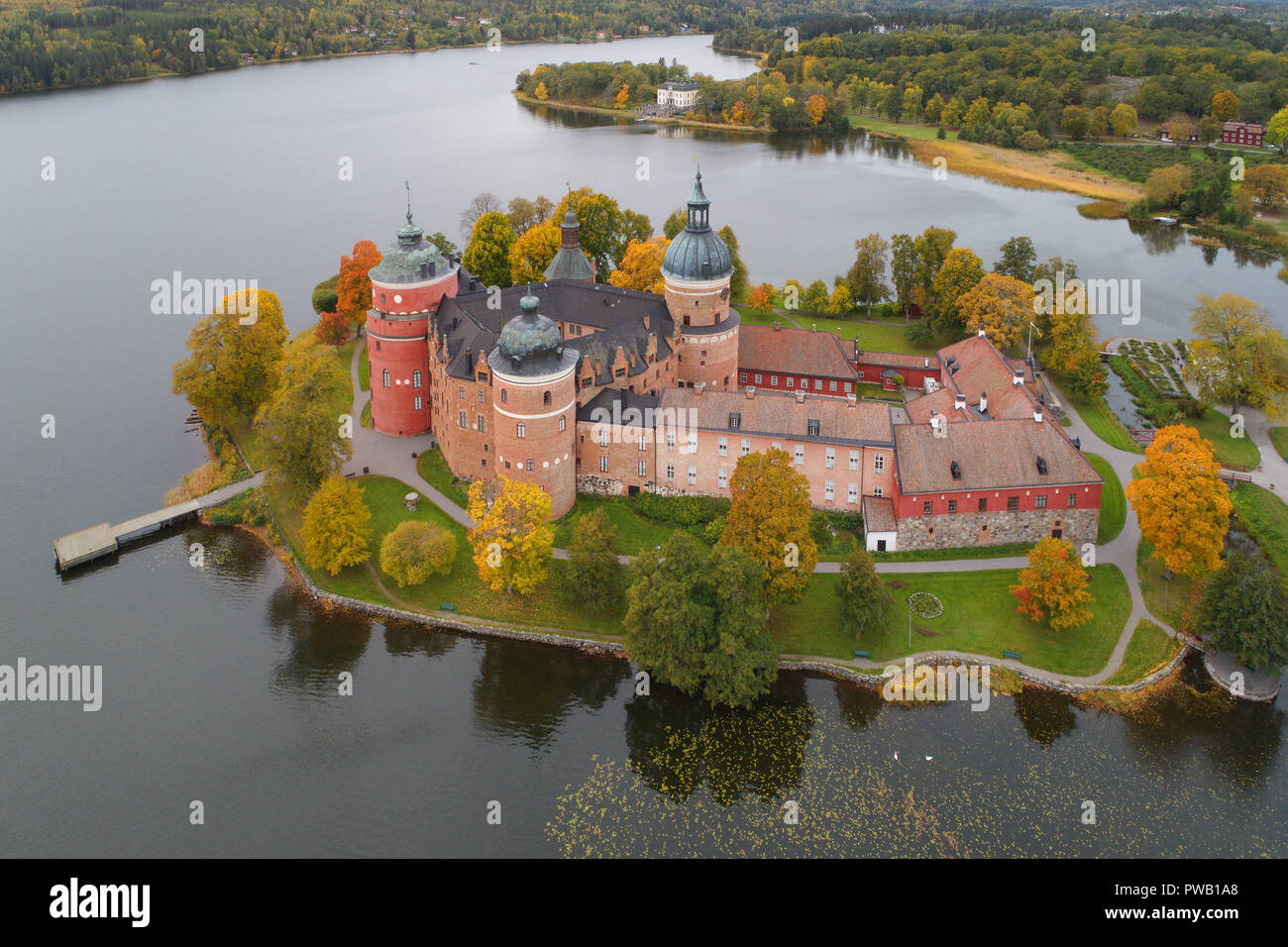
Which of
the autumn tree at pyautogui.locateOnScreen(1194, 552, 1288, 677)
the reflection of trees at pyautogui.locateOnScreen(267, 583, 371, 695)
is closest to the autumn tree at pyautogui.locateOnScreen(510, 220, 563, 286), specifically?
the reflection of trees at pyautogui.locateOnScreen(267, 583, 371, 695)

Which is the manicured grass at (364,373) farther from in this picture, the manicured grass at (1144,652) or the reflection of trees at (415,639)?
the manicured grass at (1144,652)

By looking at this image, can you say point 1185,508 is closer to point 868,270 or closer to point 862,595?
point 862,595

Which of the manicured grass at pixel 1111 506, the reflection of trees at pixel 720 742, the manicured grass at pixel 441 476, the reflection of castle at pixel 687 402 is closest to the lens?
the reflection of trees at pixel 720 742

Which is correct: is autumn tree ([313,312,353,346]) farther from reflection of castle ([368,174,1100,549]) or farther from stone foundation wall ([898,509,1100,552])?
stone foundation wall ([898,509,1100,552])

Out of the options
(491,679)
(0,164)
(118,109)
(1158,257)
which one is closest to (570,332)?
(491,679)

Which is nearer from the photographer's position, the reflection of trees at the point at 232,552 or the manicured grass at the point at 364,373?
the reflection of trees at the point at 232,552

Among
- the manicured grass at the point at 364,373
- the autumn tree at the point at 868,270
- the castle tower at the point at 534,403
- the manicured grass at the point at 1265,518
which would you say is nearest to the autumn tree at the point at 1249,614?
the manicured grass at the point at 1265,518
